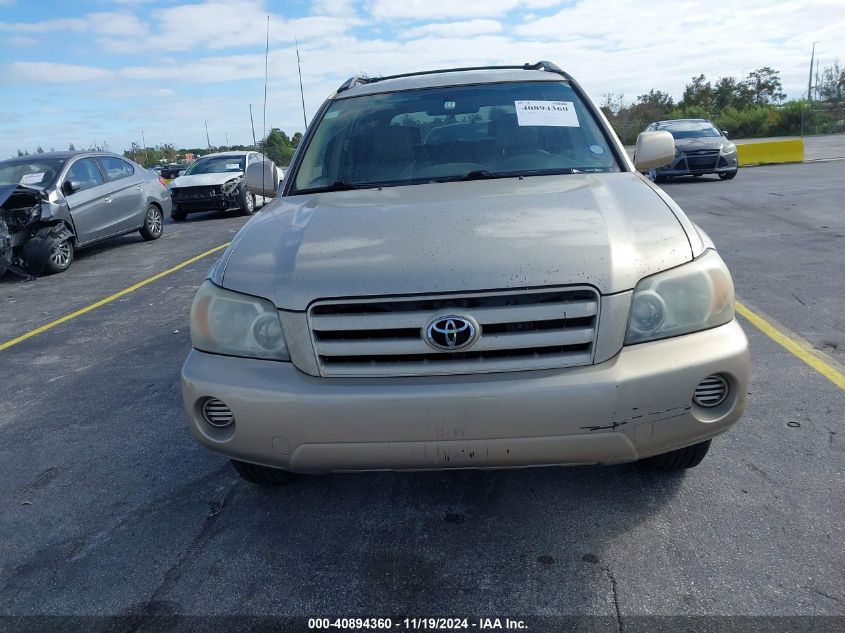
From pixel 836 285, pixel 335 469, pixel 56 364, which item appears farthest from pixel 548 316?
pixel 836 285

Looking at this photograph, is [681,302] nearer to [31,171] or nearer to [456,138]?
[456,138]

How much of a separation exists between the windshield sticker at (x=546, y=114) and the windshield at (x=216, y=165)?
12.8 metres

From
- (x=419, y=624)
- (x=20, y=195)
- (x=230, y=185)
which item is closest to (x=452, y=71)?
(x=419, y=624)

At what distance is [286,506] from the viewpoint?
3002 mm

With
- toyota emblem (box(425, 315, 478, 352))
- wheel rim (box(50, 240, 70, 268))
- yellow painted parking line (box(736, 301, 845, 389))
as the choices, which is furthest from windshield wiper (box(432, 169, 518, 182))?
wheel rim (box(50, 240, 70, 268))

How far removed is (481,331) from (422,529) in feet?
3.07

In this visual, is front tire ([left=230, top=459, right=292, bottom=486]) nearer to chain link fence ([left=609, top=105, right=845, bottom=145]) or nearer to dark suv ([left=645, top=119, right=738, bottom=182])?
dark suv ([left=645, top=119, right=738, bottom=182])

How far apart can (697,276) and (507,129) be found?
156 cm

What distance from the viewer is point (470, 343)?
227 cm

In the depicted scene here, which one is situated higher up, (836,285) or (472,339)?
(472,339)

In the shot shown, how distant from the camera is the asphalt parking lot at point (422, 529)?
2326mm

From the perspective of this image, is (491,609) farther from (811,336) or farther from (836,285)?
(836,285)

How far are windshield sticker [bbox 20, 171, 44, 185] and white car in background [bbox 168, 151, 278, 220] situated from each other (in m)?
4.90

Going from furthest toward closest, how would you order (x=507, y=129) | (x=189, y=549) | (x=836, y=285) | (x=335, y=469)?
(x=836, y=285), (x=507, y=129), (x=189, y=549), (x=335, y=469)
